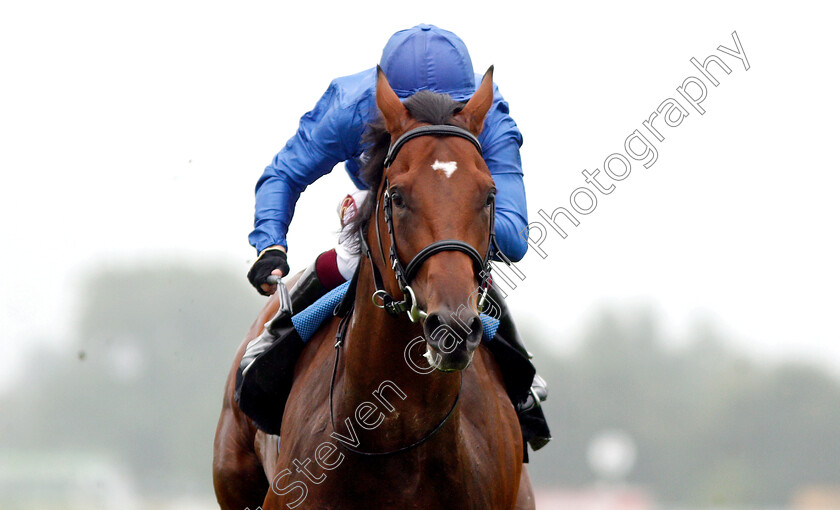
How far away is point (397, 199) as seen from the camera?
123 inches

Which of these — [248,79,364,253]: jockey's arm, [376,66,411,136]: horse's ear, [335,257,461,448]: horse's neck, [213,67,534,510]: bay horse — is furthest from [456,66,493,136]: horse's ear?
[248,79,364,253]: jockey's arm

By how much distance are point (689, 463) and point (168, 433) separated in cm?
1151

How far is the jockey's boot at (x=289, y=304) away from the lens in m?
4.37

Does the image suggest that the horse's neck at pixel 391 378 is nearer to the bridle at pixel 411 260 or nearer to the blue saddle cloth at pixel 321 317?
the bridle at pixel 411 260

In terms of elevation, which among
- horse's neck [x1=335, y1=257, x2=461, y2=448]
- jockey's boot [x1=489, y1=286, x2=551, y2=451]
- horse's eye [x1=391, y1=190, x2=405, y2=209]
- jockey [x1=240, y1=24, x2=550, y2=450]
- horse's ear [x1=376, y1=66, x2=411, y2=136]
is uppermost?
jockey [x1=240, y1=24, x2=550, y2=450]

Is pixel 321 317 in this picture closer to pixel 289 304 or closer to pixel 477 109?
pixel 289 304

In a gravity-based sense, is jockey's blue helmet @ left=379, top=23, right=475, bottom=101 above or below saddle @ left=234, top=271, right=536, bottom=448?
above

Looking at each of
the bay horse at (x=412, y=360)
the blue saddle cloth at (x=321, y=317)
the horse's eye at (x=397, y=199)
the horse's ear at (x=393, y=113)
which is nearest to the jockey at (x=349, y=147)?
the blue saddle cloth at (x=321, y=317)

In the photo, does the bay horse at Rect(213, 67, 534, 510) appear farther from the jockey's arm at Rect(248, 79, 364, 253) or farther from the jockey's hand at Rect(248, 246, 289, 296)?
the jockey's arm at Rect(248, 79, 364, 253)

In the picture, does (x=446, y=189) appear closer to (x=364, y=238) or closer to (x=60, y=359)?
(x=364, y=238)

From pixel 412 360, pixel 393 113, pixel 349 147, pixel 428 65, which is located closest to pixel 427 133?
pixel 393 113

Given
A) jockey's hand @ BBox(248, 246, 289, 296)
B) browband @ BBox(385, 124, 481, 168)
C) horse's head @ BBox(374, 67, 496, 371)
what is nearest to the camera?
horse's head @ BBox(374, 67, 496, 371)

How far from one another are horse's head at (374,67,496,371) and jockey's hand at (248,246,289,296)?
1088mm

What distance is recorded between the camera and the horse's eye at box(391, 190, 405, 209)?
3.09 meters
